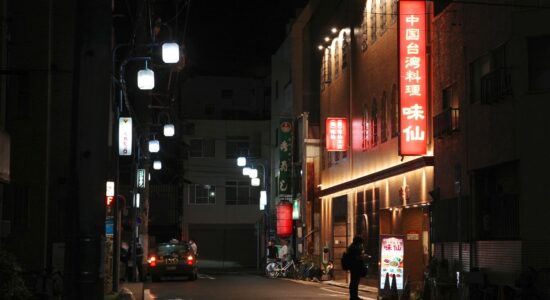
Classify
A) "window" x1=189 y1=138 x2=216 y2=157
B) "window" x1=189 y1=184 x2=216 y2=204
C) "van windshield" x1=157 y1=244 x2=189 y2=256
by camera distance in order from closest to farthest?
"van windshield" x1=157 y1=244 x2=189 y2=256
"window" x1=189 y1=184 x2=216 y2=204
"window" x1=189 y1=138 x2=216 y2=157

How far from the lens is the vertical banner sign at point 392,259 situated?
2127cm

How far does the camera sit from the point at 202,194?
6384 cm

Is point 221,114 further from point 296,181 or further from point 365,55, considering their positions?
point 365,55

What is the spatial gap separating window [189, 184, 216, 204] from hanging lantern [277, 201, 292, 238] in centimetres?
1826

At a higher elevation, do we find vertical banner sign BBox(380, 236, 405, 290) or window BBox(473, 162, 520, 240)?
window BBox(473, 162, 520, 240)

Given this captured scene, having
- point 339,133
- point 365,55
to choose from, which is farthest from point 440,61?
point 339,133

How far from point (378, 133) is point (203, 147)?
119 ft

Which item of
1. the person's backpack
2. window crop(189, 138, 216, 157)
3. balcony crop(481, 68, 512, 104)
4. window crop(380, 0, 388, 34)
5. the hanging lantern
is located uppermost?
window crop(380, 0, 388, 34)

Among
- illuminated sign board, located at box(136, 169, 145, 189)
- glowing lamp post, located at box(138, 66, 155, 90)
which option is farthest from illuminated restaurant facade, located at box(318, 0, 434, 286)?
illuminated sign board, located at box(136, 169, 145, 189)

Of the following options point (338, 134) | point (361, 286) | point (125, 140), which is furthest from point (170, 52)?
point (338, 134)

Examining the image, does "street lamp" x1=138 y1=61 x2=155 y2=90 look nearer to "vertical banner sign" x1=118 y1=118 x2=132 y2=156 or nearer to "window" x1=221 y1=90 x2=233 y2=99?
"vertical banner sign" x1=118 y1=118 x2=132 y2=156

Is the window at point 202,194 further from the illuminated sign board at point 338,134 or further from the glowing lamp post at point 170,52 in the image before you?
the glowing lamp post at point 170,52

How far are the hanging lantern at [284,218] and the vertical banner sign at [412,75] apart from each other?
23124mm

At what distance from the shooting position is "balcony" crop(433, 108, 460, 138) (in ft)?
72.3
